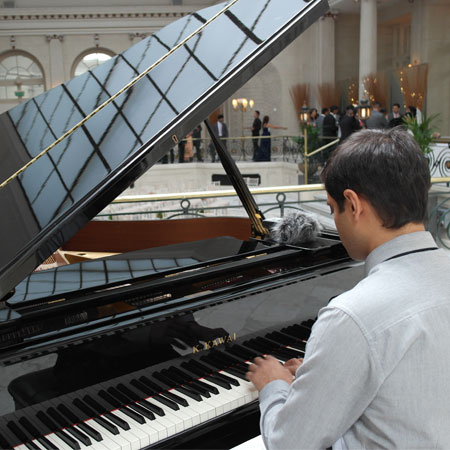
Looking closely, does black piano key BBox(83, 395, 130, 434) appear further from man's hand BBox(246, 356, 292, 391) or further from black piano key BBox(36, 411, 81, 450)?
man's hand BBox(246, 356, 292, 391)

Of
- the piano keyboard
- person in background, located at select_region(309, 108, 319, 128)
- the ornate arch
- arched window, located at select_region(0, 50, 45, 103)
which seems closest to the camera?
the piano keyboard

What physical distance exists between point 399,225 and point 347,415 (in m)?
0.38

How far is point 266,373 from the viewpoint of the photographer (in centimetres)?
144

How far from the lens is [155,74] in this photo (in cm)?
219

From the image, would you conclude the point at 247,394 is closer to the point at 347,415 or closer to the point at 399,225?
the point at 347,415

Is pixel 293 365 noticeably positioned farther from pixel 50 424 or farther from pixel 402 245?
pixel 50 424

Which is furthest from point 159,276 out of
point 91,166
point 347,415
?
point 347,415

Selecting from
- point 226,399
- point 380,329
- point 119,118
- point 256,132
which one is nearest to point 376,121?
point 256,132

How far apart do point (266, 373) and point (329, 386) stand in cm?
42

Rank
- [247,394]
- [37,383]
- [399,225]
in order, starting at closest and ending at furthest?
[399,225], [37,383], [247,394]

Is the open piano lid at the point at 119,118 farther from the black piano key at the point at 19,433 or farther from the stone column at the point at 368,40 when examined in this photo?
the stone column at the point at 368,40

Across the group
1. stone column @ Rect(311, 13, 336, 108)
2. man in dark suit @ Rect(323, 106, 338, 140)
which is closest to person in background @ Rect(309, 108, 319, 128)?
man in dark suit @ Rect(323, 106, 338, 140)

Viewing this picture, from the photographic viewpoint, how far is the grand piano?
61.9 inches

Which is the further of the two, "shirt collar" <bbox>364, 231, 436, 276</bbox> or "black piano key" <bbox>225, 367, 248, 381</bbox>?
"black piano key" <bbox>225, 367, 248, 381</bbox>
